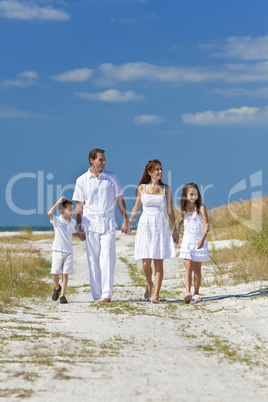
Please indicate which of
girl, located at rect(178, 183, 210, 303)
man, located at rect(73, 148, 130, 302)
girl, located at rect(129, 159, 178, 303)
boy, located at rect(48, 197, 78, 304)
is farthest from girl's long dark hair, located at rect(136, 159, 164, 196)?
boy, located at rect(48, 197, 78, 304)

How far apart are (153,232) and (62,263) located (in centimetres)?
150

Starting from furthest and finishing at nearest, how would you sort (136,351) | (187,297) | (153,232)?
(153,232) < (187,297) < (136,351)

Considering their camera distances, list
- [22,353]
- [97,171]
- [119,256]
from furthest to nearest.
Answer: [119,256], [97,171], [22,353]

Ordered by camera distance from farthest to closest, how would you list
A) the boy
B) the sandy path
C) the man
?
the boy → the man → the sandy path

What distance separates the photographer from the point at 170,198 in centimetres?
862

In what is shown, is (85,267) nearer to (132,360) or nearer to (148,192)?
(148,192)

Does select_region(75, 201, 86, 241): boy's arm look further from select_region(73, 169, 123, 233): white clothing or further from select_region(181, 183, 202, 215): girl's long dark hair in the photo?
select_region(181, 183, 202, 215): girl's long dark hair

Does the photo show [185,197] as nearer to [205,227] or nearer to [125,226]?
[205,227]

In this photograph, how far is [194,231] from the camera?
346 inches

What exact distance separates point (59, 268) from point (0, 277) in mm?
1666

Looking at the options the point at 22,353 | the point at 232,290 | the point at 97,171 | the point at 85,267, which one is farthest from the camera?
the point at 85,267

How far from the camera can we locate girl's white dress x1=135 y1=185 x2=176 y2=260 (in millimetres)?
8492

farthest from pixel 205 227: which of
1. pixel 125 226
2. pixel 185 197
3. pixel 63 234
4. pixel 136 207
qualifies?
pixel 63 234

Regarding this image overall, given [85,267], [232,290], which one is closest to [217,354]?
[232,290]
